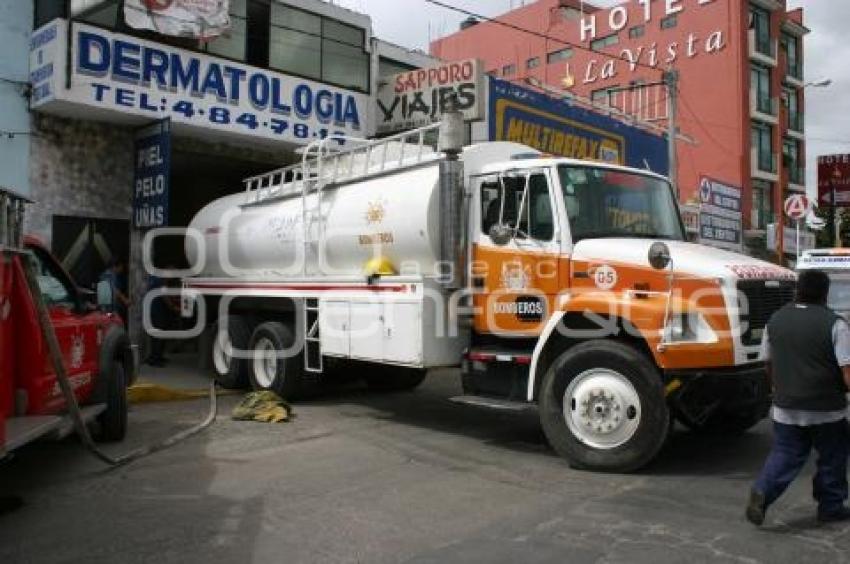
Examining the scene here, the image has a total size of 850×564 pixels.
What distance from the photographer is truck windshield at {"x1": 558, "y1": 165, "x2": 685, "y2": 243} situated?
786 cm

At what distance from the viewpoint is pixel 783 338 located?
552cm

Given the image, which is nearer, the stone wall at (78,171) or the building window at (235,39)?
the stone wall at (78,171)

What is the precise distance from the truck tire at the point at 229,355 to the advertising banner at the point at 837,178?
25463 millimetres

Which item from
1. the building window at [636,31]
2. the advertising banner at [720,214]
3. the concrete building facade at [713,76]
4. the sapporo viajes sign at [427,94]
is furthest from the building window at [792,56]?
the sapporo viajes sign at [427,94]

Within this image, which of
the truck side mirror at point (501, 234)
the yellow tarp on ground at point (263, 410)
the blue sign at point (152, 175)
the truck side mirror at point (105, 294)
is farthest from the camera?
the blue sign at point (152, 175)

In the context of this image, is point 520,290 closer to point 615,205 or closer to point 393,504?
point 615,205

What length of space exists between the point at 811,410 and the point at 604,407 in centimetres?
195

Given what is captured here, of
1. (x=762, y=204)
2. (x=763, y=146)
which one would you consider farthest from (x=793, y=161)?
(x=762, y=204)

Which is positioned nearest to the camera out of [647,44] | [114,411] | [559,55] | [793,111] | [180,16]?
[114,411]

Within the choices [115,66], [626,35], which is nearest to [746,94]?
[626,35]

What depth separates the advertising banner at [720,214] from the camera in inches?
779

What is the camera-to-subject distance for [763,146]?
1821 inches

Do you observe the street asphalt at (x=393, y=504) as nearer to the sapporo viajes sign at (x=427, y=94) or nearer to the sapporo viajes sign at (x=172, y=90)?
the sapporo viajes sign at (x=172, y=90)

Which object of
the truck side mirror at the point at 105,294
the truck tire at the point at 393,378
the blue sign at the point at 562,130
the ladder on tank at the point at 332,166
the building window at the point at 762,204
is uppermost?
the building window at the point at 762,204
